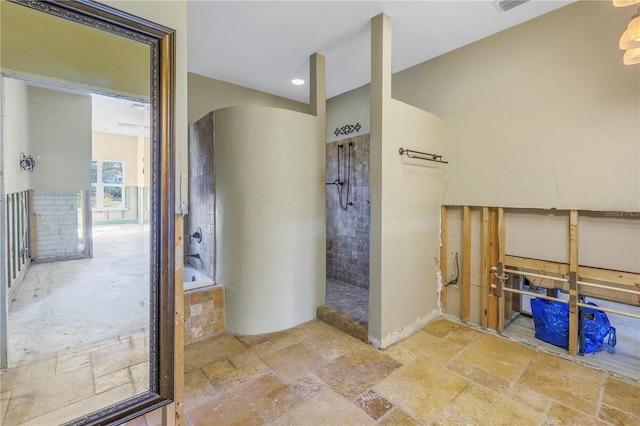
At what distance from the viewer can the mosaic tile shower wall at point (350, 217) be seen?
3824 millimetres

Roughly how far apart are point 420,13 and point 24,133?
2.71 metres

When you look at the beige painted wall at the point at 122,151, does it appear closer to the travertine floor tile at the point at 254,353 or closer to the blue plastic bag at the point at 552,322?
the travertine floor tile at the point at 254,353

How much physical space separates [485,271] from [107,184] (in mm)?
3123

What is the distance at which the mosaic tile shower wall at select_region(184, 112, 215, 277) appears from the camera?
2949mm

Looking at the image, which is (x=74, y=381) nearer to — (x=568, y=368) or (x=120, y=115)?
(x=120, y=115)

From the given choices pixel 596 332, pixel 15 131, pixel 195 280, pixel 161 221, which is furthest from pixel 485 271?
pixel 15 131

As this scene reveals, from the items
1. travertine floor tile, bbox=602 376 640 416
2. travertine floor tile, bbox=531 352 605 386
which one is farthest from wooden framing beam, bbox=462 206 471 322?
travertine floor tile, bbox=602 376 640 416

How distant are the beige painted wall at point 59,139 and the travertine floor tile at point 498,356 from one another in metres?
2.83

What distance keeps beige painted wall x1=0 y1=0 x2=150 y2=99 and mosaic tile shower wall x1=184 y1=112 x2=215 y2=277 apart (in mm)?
1647

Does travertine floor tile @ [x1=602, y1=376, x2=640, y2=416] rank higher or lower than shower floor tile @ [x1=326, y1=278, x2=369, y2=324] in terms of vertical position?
lower

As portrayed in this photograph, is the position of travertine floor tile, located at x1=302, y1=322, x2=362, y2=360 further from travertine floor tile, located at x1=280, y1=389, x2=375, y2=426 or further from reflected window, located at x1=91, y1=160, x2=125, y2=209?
reflected window, located at x1=91, y1=160, x2=125, y2=209

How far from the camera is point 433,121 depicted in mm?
2934

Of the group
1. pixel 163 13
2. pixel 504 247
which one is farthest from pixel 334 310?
pixel 163 13

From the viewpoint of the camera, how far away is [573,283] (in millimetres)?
2322
